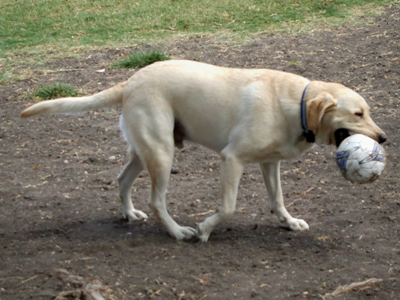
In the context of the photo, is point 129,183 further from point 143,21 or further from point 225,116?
point 143,21

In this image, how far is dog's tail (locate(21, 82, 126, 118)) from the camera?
4.93 metres

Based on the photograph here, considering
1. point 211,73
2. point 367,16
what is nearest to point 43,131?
point 211,73

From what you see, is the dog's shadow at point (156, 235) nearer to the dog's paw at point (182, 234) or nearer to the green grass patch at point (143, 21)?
the dog's paw at point (182, 234)

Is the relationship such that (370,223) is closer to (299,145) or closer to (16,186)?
(299,145)

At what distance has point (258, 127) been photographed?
15.2ft

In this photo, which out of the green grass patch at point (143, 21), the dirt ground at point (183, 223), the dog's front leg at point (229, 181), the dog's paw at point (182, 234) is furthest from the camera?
the green grass patch at point (143, 21)

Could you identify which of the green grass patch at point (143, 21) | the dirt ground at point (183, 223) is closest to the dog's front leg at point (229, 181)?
the dirt ground at point (183, 223)

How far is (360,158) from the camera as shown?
14.7 ft

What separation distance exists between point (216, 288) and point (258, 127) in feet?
3.97

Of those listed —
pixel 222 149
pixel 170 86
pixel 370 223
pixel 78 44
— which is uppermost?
pixel 170 86

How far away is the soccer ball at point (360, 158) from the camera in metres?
4.47

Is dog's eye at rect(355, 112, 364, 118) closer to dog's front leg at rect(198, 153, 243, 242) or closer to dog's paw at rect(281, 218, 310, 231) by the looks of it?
dog's front leg at rect(198, 153, 243, 242)

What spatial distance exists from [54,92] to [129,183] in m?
3.36

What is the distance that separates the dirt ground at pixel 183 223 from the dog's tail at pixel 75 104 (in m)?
0.92
